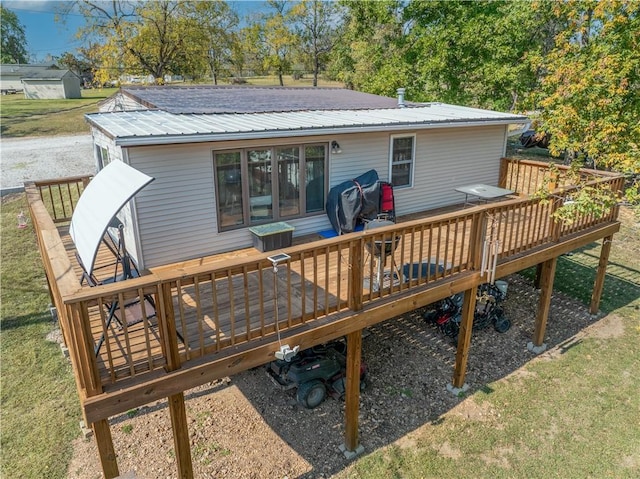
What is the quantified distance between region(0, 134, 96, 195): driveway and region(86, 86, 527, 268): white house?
9553mm

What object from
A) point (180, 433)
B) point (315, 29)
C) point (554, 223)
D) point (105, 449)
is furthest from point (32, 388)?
point (315, 29)

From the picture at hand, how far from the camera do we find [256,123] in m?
6.97

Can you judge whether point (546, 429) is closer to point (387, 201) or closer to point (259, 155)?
point (387, 201)

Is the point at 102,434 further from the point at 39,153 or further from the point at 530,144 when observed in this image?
the point at 530,144

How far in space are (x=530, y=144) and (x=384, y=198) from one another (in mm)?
19842

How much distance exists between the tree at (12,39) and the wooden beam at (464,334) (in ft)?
313

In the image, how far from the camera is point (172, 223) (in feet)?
21.9

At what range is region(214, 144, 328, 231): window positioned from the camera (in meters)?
7.00

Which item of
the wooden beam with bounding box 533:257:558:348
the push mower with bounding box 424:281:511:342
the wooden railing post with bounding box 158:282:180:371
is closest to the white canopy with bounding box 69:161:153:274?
the wooden railing post with bounding box 158:282:180:371

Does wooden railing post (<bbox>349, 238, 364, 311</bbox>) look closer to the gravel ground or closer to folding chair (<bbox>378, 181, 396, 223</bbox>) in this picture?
the gravel ground

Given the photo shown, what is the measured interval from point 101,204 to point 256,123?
2993 mm

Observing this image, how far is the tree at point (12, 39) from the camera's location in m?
79.7

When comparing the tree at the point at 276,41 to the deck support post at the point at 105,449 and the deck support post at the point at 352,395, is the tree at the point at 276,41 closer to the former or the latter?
the deck support post at the point at 352,395

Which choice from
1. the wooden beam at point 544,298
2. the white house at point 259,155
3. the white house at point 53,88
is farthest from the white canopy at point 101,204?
the white house at point 53,88
